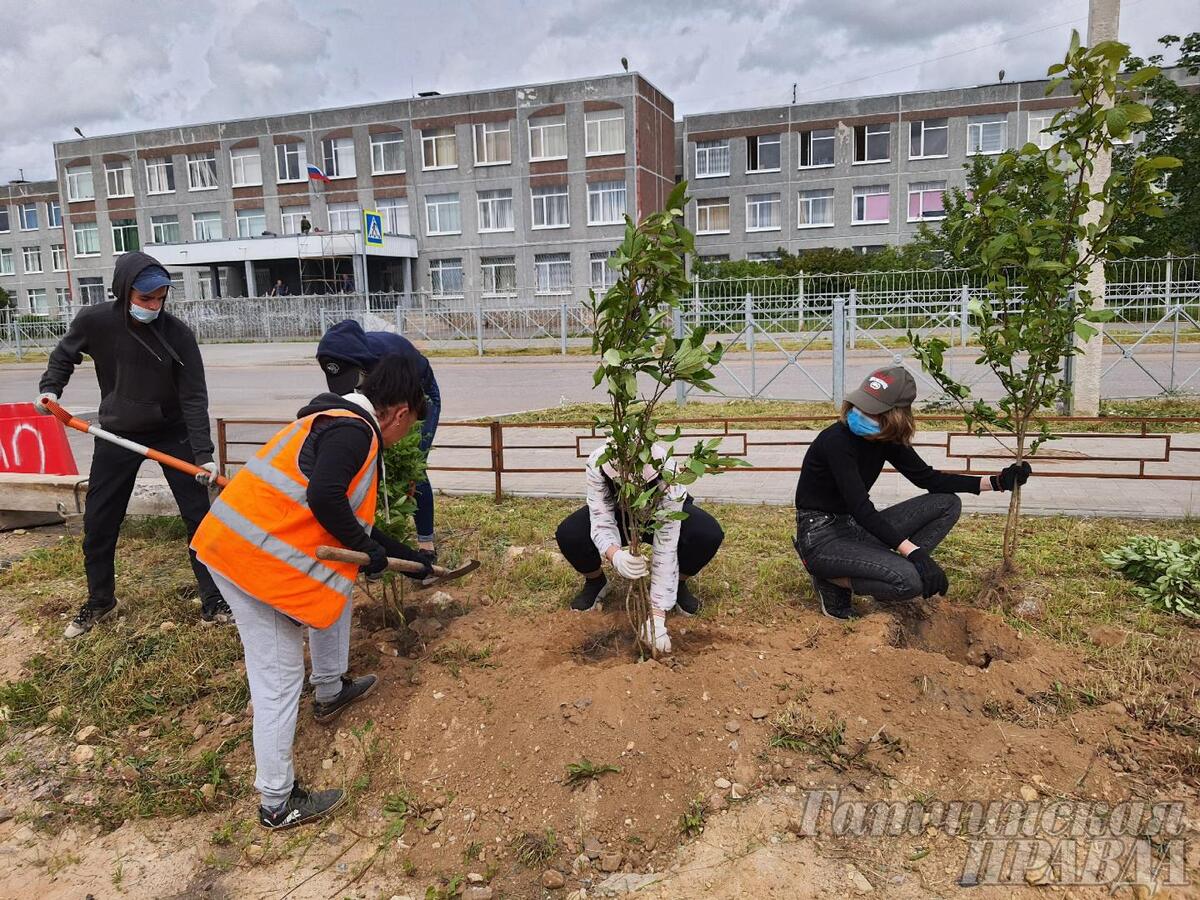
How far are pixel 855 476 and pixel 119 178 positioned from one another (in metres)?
45.1

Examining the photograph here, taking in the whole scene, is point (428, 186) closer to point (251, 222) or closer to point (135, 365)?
point (251, 222)

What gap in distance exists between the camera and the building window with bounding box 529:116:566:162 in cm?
3397

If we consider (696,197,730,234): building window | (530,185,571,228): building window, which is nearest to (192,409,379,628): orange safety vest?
(530,185,571,228): building window

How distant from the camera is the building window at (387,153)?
35500mm

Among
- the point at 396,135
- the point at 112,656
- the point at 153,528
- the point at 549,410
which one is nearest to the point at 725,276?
the point at 396,135

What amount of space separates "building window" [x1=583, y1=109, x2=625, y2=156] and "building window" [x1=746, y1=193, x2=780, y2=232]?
252 inches

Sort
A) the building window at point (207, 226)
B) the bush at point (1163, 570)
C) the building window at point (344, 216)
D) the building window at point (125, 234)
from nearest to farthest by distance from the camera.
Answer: the bush at point (1163, 570)
the building window at point (344, 216)
the building window at point (207, 226)
the building window at point (125, 234)

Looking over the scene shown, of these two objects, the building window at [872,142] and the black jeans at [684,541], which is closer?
the black jeans at [684,541]

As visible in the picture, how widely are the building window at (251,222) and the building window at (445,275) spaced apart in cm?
833

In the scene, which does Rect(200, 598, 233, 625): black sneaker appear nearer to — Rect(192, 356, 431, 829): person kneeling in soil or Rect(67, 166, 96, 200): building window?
Rect(192, 356, 431, 829): person kneeling in soil

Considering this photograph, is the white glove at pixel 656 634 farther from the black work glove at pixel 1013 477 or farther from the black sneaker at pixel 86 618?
the black sneaker at pixel 86 618

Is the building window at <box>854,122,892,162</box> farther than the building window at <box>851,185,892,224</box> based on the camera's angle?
No

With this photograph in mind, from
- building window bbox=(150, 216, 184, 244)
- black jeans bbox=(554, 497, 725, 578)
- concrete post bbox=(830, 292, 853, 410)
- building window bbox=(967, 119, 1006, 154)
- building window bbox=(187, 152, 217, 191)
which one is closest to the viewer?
black jeans bbox=(554, 497, 725, 578)

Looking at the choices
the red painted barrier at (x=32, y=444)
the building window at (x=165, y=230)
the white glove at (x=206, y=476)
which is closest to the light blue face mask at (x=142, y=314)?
the white glove at (x=206, y=476)
